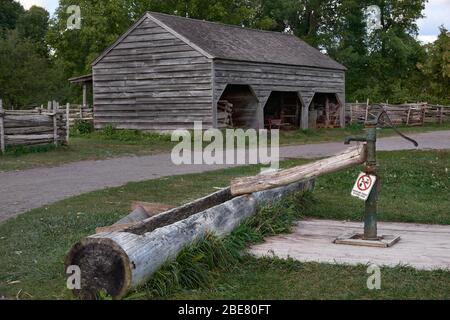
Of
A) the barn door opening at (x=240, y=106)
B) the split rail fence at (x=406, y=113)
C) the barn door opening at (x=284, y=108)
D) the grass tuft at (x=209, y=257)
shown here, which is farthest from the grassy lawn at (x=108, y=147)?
the grass tuft at (x=209, y=257)

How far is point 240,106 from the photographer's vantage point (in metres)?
29.6

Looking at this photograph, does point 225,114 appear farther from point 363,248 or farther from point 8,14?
point 8,14

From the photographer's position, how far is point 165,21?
1069 inches

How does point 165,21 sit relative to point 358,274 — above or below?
above

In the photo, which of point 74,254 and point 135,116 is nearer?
point 74,254

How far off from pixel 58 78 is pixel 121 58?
2205 centimetres

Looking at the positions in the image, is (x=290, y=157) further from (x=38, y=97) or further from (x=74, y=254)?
(x=38, y=97)

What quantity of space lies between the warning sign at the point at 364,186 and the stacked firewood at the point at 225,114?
19526 millimetres

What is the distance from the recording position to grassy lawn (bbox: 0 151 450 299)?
5.57 metres

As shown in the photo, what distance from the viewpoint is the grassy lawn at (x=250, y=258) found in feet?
18.3

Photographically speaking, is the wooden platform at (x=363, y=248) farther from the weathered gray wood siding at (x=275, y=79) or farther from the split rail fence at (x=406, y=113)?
the split rail fence at (x=406, y=113)
